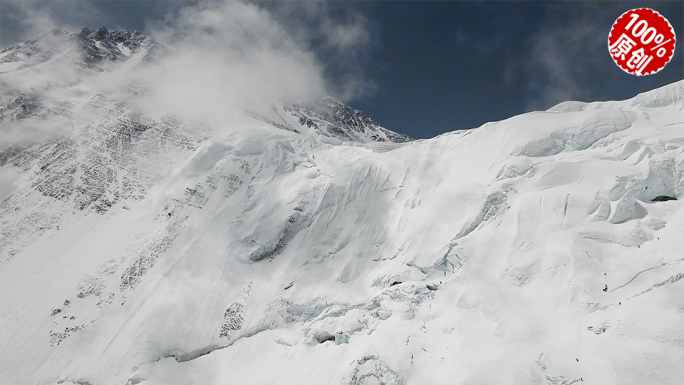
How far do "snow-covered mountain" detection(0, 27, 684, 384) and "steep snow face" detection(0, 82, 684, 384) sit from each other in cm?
19

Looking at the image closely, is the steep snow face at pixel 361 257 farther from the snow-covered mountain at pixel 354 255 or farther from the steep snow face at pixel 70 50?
the steep snow face at pixel 70 50

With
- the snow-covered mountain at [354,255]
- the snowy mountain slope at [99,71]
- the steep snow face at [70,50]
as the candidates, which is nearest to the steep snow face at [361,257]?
the snow-covered mountain at [354,255]

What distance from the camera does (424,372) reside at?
30.6 metres

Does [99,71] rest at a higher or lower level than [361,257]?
higher

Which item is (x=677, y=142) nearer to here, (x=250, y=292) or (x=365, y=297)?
(x=365, y=297)

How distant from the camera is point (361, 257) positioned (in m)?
49.2

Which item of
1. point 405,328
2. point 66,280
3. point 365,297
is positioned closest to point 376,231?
point 365,297

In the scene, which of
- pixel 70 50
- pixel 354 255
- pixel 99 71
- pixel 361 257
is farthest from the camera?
pixel 70 50

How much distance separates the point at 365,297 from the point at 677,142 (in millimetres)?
30785

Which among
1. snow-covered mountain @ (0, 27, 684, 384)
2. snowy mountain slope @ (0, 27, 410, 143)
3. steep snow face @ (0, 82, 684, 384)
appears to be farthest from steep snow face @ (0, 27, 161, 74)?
steep snow face @ (0, 82, 684, 384)

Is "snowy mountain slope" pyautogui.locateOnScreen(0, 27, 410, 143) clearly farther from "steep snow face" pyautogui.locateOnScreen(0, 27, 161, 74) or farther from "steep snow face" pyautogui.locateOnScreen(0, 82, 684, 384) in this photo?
"steep snow face" pyautogui.locateOnScreen(0, 82, 684, 384)

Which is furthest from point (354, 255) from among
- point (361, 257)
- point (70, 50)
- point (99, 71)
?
point (70, 50)

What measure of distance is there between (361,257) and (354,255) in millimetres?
965

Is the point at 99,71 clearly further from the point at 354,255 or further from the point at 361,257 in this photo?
the point at 361,257
